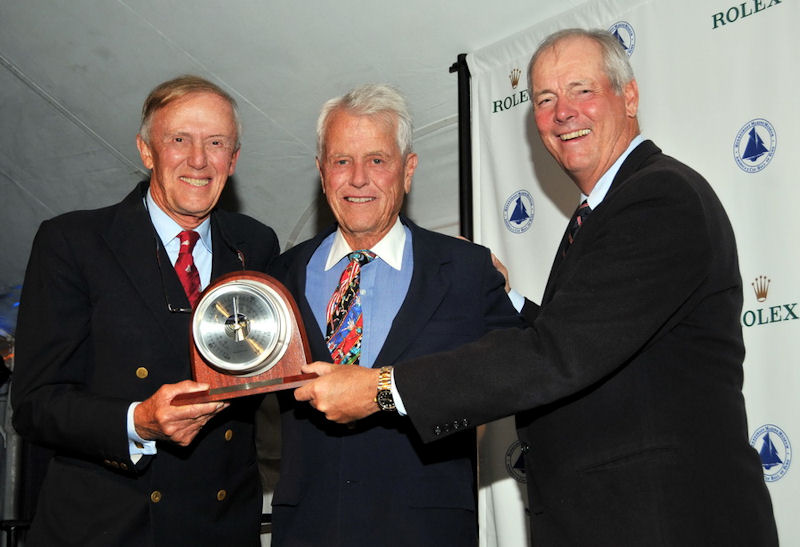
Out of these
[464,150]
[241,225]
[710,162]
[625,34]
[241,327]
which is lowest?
[241,327]

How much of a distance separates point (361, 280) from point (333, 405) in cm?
58

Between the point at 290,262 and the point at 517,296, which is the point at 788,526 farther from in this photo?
the point at 290,262

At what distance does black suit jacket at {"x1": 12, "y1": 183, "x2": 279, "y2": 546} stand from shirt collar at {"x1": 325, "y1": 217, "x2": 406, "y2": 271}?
0.55 meters

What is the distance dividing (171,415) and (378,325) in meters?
0.71

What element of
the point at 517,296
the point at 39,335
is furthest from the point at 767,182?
the point at 39,335

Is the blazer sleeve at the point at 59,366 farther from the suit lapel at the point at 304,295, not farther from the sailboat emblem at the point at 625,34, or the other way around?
the sailboat emblem at the point at 625,34

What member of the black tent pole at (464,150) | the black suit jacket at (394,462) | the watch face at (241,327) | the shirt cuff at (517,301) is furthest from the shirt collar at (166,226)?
the black tent pole at (464,150)

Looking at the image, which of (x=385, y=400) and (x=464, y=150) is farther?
(x=464, y=150)

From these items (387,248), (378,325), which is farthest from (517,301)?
(378,325)

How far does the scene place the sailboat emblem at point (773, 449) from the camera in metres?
3.23

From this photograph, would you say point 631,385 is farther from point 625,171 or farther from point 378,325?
point 378,325

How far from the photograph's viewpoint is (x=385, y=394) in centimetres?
234

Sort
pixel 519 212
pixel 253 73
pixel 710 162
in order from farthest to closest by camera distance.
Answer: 1. pixel 253 73
2. pixel 519 212
3. pixel 710 162

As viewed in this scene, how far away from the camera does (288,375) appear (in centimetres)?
243
